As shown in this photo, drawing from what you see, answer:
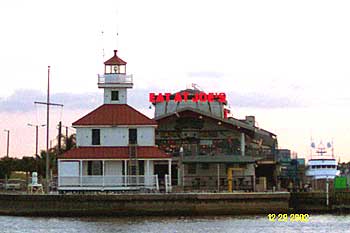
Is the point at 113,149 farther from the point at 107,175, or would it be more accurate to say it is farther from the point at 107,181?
the point at 107,181

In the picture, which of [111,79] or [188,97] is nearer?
[111,79]

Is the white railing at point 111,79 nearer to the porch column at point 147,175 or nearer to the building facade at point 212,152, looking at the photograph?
the building facade at point 212,152

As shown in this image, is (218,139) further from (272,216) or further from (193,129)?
(272,216)

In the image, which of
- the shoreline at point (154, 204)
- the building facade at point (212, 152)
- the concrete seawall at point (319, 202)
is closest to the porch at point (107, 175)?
the shoreline at point (154, 204)

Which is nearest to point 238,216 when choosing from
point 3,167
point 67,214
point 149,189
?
point 149,189

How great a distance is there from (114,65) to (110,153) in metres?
8.14

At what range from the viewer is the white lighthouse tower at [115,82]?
76.4 m

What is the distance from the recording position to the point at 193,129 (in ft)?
268

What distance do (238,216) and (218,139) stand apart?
16333 millimetres

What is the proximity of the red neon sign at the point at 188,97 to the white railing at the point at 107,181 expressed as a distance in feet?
57.2

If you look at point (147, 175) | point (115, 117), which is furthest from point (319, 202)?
point (115, 117)
